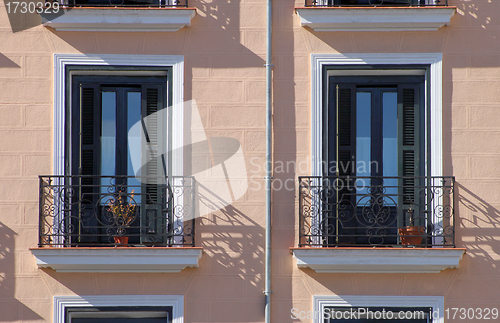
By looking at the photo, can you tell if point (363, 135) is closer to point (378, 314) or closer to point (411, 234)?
point (411, 234)

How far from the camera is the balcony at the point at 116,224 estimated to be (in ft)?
28.0

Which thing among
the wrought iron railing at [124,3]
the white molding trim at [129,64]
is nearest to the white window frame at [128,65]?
the white molding trim at [129,64]

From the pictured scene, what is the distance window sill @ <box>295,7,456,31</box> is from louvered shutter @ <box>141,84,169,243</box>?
2450mm

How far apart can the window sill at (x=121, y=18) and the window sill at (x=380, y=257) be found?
368 cm

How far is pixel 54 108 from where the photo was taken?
29.9ft

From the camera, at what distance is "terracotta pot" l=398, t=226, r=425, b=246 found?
8.74 meters

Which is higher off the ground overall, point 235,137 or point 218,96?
Answer: point 218,96

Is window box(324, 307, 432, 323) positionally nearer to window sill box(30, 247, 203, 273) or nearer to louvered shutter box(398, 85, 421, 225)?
louvered shutter box(398, 85, 421, 225)

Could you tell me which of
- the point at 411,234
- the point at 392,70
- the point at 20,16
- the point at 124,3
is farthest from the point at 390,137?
the point at 20,16

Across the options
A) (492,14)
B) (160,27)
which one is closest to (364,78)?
(492,14)

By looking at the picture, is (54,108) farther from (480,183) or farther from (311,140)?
(480,183)

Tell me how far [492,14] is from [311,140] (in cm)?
321

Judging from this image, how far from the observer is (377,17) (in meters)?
9.05

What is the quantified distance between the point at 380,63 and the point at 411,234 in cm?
247
